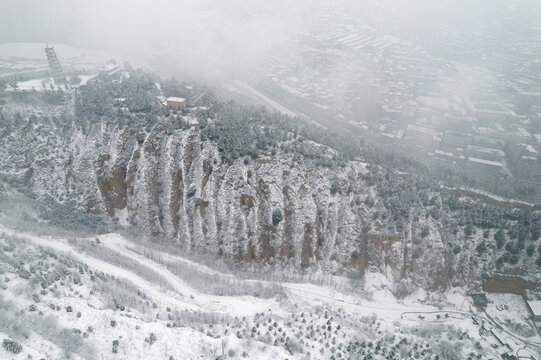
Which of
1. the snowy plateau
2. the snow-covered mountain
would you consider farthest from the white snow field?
the snow-covered mountain

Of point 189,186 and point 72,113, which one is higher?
point 72,113

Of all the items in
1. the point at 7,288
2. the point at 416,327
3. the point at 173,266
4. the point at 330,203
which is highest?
the point at 7,288

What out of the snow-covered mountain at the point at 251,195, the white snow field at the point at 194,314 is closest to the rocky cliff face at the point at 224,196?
the snow-covered mountain at the point at 251,195

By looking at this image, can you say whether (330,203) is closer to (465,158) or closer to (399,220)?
(399,220)

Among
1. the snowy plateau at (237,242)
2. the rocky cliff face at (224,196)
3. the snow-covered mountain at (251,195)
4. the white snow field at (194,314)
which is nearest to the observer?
the white snow field at (194,314)

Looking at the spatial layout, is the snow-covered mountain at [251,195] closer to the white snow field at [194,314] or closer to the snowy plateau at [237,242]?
the snowy plateau at [237,242]

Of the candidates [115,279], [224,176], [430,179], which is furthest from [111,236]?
[430,179]

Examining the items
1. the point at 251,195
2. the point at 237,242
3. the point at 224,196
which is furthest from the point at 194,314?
the point at 251,195

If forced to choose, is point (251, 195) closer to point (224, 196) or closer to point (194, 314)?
point (224, 196)
